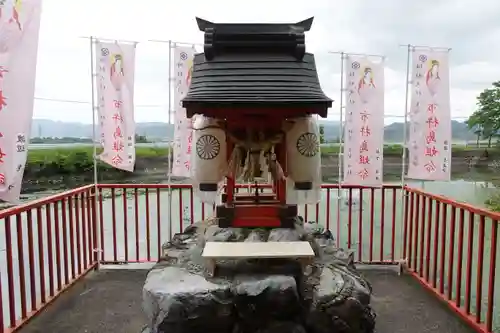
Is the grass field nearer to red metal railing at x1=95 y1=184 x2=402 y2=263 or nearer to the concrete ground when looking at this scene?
red metal railing at x1=95 y1=184 x2=402 y2=263

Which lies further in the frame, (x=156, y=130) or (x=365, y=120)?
(x=156, y=130)

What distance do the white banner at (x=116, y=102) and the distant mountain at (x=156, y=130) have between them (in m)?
0.23

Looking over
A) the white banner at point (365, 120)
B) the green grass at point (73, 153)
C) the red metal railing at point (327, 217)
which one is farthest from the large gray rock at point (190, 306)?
the green grass at point (73, 153)

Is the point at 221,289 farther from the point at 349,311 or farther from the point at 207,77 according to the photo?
the point at 207,77

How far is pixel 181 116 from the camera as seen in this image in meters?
4.70

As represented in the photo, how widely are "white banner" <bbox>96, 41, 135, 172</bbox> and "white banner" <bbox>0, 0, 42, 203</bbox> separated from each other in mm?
1536

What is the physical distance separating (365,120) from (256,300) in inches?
107

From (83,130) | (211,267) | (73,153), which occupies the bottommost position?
(211,267)

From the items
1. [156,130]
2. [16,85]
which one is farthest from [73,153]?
[16,85]

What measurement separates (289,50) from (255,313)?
2.03 meters

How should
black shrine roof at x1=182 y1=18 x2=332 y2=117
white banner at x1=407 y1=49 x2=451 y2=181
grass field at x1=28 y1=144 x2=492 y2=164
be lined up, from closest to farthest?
black shrine roof at x1=182 y1=18 x2=332 y2=117 → white banner at x1=407 y1=49 x2=451 y2=181 → grass field at x1=28 y1=144 x2=492 y2=164

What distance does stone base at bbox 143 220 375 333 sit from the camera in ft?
8.50

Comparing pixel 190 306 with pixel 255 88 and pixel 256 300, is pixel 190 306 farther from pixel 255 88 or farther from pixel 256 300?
pixel 255 88

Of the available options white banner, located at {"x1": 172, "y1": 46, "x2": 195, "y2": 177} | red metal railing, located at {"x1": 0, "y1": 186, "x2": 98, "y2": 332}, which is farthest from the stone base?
white banner, located at {"x1": 172, "y1": 46, "x2": 195, "y2": 177}
